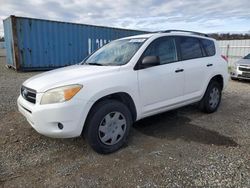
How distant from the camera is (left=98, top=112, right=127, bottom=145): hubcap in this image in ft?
10.2

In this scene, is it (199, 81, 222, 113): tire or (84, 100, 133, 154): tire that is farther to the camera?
(199, 81, 222, 113): tire

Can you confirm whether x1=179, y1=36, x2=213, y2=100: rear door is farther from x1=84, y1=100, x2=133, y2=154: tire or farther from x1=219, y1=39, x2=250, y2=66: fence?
x1=219, y1=39, x2=250, y2=66: fence

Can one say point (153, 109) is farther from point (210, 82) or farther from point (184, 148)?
point (210, 82)

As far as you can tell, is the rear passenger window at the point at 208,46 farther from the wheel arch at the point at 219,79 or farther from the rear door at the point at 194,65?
the wheel arch at the point at 219,79

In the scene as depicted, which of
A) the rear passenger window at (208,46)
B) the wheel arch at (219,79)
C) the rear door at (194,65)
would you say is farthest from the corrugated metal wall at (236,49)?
the rear door at (194,65)

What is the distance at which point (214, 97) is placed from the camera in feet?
16.5

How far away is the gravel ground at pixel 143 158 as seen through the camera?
2609mm

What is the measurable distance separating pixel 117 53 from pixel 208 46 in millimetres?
2267

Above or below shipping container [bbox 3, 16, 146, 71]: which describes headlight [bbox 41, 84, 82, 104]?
below

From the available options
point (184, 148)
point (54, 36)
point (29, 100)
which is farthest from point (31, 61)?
point (184, 148)

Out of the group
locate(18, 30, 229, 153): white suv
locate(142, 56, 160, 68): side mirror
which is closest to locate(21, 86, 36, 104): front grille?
locate(18, 30, 229, 153): white suv

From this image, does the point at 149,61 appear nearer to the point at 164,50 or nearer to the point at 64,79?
the point at 164,50

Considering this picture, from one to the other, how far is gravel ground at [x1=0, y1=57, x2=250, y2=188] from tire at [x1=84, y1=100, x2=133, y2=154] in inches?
6.0

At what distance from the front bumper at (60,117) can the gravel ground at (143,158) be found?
1.53 feet
